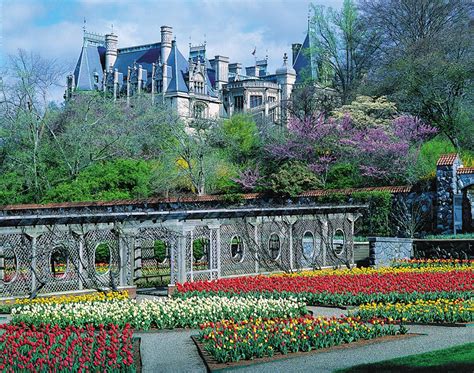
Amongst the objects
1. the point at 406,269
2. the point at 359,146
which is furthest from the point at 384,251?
the point at 359,146

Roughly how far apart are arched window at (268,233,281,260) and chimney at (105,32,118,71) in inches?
2283

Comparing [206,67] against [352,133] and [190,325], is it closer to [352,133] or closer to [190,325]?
[352,133]

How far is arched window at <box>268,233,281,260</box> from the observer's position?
2411cm

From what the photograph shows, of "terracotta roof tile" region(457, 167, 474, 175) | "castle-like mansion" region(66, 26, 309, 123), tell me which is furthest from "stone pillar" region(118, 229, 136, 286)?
"castle-like mansion" region(66, 26, 309, 123)

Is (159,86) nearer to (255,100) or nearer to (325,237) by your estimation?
(255,100)

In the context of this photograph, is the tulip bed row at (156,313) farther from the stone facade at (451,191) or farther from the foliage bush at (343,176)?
the foliage bush at (343,176)

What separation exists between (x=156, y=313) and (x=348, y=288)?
514cm

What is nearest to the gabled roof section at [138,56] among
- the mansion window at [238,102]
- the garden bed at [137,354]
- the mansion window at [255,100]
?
the mansion window at [238,102]

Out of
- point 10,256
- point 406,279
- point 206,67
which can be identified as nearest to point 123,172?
point 10,256

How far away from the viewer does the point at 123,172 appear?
36844 millimetres

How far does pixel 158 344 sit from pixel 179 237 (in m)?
7.38

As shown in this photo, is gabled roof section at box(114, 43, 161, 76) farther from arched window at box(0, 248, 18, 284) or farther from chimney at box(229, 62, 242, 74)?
arched window at box(0, 248, 18, 284)

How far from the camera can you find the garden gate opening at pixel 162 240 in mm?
18625

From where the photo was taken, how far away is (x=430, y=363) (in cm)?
1052
